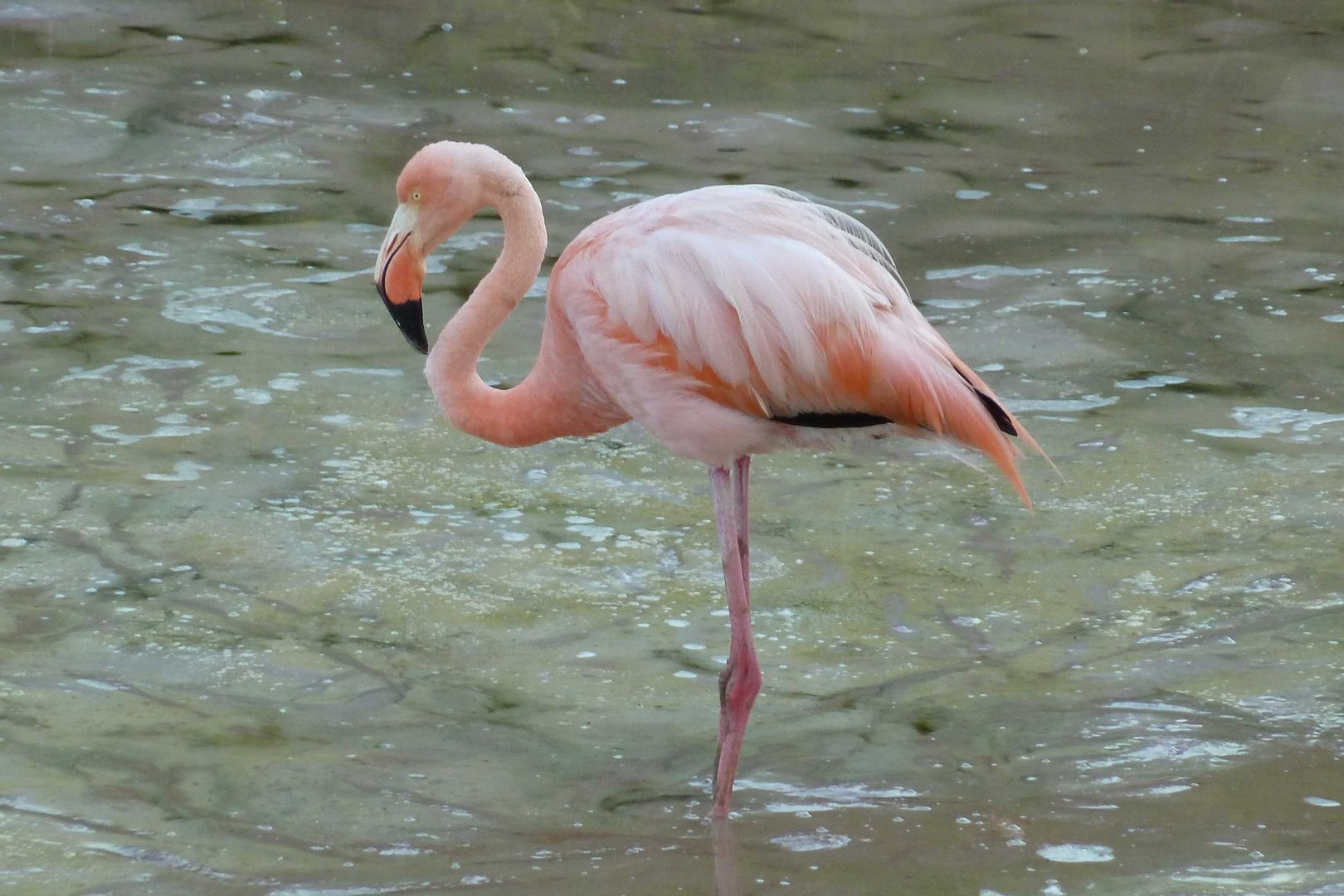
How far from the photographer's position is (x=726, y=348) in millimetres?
3238

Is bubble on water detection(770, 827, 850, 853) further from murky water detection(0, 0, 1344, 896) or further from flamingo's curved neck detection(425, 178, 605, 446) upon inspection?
flamingo's curved neck detection(425, 178, 605, 446)

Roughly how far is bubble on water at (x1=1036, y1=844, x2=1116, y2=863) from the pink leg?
0.58 meters

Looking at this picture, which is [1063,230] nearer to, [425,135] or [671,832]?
[425,135]

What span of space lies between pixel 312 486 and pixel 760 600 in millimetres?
1262

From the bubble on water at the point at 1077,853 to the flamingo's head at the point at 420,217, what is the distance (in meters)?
1.56

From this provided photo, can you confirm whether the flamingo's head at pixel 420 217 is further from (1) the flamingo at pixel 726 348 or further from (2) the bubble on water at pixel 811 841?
(2) the bubble on water at pixel 811 841

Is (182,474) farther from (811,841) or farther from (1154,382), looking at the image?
(1154,382)

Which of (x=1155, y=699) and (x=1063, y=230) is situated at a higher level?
(x=1063, y=230)

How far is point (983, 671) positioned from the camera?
12.5 feet

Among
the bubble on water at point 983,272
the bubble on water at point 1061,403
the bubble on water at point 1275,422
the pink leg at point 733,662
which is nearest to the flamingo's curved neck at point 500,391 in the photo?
the pink leg at point 733,662

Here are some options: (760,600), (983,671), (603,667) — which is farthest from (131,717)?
(983,671)

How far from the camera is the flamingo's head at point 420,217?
359 centimetres

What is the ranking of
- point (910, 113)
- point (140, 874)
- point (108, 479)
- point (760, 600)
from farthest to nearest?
point (910, 113) < point (108, 479) < point (760, 600) < point (140, 874)

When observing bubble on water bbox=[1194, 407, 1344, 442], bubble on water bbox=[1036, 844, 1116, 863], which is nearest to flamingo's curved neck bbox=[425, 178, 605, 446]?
bubble on water bbox=[1036, 844, 1116, 863]
